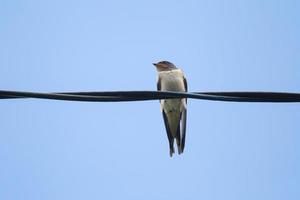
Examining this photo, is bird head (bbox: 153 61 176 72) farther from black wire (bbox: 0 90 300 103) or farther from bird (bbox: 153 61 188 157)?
black wire (bbox: 0 90 300 103)

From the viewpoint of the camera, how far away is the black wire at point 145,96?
12.7 feet

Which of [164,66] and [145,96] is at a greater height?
[164,66]

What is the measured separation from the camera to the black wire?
3.88 metres

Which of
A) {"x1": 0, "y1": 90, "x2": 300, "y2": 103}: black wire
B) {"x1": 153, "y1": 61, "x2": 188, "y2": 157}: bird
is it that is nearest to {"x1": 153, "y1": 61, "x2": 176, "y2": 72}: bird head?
{"x1": 153, "y1": 61, "x2": 188, "y2": 157}: bird

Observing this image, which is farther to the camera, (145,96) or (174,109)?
(174,109)

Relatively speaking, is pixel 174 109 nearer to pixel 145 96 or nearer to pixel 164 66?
pixel 164 66

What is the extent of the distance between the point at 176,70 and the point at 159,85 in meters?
0.35

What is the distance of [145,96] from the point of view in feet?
13.7

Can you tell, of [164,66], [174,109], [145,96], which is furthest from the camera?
[164,66]

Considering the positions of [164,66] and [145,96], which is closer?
[145,96]

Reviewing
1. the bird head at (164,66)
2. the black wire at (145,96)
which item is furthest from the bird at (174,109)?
the black wire at (145,96)

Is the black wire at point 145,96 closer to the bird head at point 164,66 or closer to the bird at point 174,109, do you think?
the bird at point 174,109

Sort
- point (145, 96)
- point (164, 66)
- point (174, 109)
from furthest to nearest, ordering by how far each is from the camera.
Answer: point (164, 66) < point (174, 109) < point (145, 96)

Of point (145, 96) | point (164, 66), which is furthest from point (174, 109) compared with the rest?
point (145, 96)
